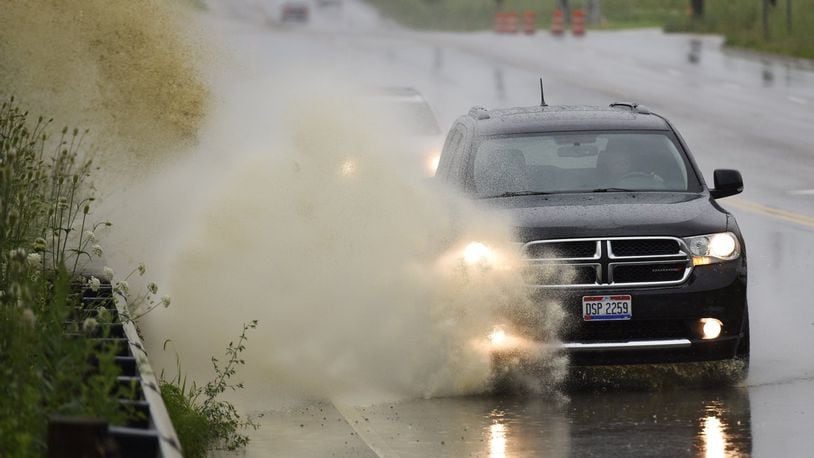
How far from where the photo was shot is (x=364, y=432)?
31.2ft

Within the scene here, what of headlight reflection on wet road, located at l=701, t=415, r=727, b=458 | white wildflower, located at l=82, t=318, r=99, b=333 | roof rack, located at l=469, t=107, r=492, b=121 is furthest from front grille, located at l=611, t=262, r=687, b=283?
white wildflower, located at l=82, t=318, r=99, b=333

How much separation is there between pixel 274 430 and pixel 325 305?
1638 millimetres

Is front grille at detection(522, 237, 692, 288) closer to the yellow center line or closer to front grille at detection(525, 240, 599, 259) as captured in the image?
front grille at detection(525, 240, 599, 259)

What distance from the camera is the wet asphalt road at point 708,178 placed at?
30.1 feet

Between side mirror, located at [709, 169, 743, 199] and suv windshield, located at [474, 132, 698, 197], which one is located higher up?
suv windshield, located at [474, 132, 698, 197]

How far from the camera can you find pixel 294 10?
81.5m

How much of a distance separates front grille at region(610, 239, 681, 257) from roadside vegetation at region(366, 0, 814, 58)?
130 feet

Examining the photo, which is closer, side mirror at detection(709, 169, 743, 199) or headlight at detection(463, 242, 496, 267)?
headlight at detection(463, 242, 496, 267)

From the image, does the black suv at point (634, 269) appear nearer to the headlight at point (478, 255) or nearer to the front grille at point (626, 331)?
the front grille at point (626, 331)

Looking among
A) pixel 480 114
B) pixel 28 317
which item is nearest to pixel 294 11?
pixel 480 114

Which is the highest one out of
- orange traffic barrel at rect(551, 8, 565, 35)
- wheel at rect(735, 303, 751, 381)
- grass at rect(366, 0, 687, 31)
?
wheel at rect(735, 303, 751, 381)

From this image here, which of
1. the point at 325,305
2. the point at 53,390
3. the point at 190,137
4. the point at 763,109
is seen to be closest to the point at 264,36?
the point at 763,109

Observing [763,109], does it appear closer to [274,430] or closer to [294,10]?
[274,430]

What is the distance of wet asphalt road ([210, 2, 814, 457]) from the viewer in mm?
9188
